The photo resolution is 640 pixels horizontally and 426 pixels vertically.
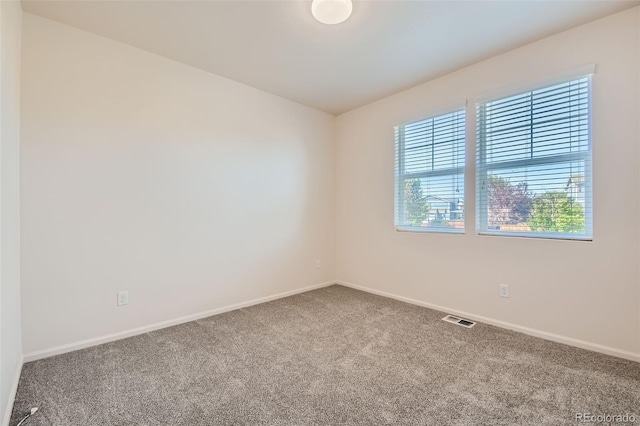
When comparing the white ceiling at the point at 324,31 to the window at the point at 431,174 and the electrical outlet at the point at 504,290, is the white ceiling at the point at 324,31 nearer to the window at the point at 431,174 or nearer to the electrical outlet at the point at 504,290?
the window at the point at 431,174

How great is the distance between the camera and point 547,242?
2408mm

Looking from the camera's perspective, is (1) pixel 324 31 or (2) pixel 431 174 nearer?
(1) pixel 324 31

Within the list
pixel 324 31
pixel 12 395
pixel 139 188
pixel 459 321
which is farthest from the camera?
pixel 459 321

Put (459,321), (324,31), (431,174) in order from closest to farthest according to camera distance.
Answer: (324,31), (459,321), (431,174)

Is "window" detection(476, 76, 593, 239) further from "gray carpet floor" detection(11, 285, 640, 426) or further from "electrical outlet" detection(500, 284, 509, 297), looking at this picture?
"gray carpet floor" detection(11, 285, 640, 426)

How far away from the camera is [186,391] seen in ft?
5.70

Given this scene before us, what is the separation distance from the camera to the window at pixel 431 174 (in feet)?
9.94

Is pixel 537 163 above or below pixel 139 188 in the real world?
above

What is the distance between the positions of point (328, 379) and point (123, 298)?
186 cm

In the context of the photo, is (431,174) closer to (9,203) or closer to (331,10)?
(331,10)

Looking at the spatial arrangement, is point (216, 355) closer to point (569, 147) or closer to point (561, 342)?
point (561, 342)

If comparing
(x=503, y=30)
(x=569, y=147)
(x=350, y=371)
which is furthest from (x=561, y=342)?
(x=503, y=30)

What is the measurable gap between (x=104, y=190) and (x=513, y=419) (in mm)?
3155

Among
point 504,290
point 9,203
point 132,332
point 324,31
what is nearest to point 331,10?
point 324,31
